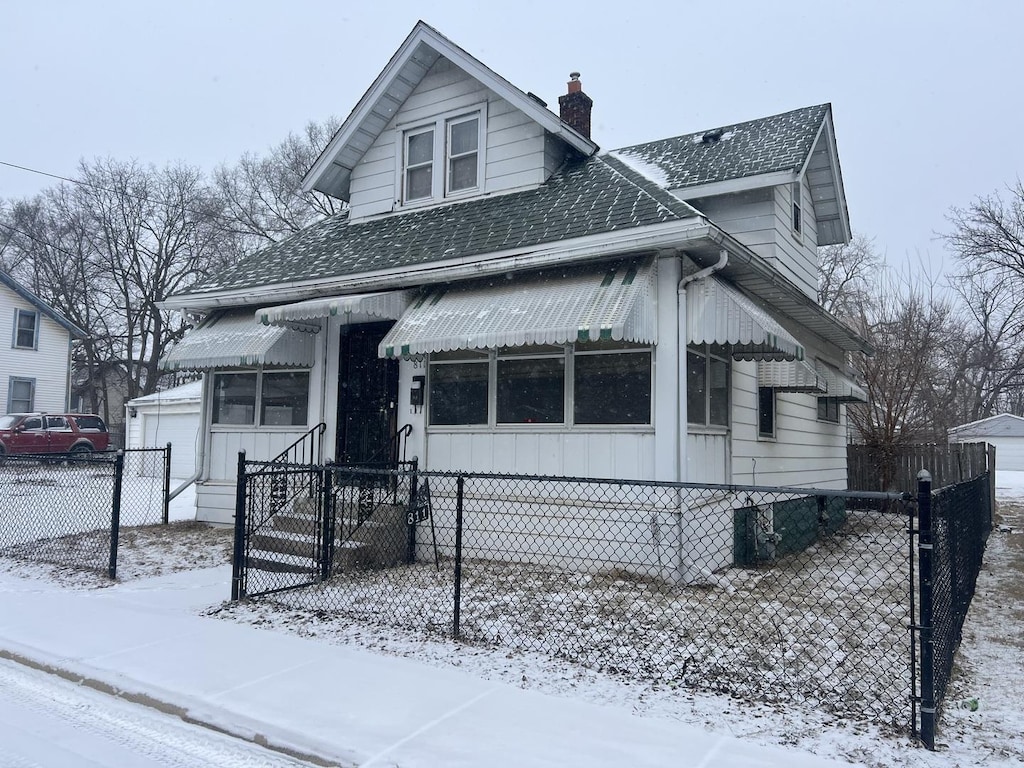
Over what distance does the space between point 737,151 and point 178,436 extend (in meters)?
17.1

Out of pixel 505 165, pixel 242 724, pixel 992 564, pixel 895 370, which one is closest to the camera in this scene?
pixel 242 724

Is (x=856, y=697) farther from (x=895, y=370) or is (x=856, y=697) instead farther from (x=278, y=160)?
(x=278, y=160)

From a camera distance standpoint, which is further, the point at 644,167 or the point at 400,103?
the point at 644,167

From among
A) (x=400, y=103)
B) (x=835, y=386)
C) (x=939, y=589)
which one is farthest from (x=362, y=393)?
(x=939, y=589)

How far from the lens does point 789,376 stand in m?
9.88

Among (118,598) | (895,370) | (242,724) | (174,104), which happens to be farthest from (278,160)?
(174,104)

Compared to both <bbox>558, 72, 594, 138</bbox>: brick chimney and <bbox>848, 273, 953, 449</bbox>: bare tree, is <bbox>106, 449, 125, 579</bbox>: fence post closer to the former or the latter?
<bbox>558, 72, 594, 138</bbox>: brick chimney

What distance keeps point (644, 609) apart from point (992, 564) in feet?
19.5

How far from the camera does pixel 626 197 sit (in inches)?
329

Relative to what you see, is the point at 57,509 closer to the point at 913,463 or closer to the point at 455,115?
the point at 455,115

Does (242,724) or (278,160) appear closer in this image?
(242,724)

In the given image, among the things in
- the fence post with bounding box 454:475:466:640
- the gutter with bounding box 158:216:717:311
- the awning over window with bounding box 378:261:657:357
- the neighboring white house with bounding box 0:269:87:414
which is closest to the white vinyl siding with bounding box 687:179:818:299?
the gutter with bounding box 158:216:717:311

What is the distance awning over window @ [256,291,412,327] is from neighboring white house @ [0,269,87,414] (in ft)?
78.4

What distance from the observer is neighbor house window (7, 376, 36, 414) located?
2786 cm
